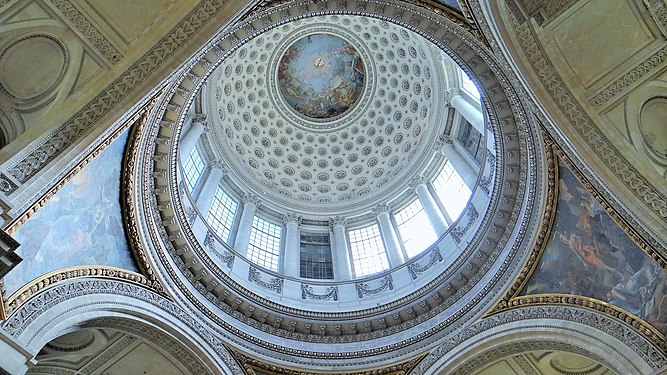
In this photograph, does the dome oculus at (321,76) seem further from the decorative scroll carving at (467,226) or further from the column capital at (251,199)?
the decorative scroll carving at (467,226)

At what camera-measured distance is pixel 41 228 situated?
34.3 feet

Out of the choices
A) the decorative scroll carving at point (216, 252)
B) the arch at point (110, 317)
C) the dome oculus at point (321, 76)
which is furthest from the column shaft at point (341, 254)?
the dome oculus at point (321, 76)

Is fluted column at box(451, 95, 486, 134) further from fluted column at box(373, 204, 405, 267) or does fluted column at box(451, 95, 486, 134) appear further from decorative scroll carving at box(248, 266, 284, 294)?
decorative scroll carving at box(248, 266, 284, 294)

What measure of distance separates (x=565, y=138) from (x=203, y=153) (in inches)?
641

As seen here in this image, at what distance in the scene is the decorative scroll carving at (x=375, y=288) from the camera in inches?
771

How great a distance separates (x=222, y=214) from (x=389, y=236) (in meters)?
6.98

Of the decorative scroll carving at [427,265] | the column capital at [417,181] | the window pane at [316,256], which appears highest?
the column capital at [417,181]

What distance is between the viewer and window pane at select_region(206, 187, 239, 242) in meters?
21.0

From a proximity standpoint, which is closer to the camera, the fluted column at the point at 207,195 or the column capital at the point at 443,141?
the fluted column at the point at 207,195

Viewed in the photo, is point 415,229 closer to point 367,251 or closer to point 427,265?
point 367,251

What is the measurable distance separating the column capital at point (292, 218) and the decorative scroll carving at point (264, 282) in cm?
573

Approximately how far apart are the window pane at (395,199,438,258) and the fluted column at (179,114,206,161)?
9.19 meters

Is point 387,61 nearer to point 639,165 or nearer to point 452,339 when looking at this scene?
point 452,339

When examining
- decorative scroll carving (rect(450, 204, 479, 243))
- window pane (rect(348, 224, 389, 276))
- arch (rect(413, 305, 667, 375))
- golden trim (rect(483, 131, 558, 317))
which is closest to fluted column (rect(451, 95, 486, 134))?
decorative scroll carving (rect(450, 204, 479, 243))
